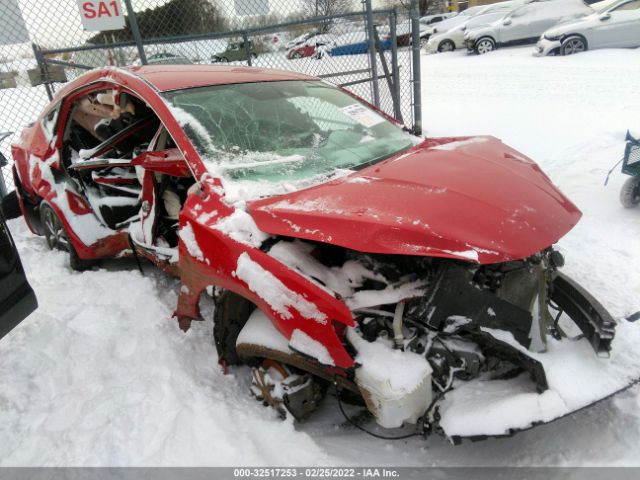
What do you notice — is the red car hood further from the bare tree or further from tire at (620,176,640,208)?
the bare tree

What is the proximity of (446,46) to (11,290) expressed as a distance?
18.8 m

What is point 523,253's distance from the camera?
6.11 ft

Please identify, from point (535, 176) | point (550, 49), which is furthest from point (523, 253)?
point (550, 49)

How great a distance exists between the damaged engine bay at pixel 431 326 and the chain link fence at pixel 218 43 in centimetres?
395

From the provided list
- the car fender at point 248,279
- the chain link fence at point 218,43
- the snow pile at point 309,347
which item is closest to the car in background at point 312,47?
the chain link fence at point 218,43

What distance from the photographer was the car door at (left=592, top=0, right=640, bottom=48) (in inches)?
453

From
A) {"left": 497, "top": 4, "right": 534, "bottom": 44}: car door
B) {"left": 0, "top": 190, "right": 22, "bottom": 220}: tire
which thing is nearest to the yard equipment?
{"left": 0, "top": 190, "right": 22, "bottom": 220}: tire

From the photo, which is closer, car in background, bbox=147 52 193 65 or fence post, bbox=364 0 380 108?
fence post, bbox=364 0 380 108

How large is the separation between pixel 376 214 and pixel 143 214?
6.37 feet

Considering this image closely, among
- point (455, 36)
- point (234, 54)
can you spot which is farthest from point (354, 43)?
point (455, 36)

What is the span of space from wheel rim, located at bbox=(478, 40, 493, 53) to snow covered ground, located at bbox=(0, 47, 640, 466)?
43.3ft

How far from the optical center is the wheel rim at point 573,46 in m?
12.3

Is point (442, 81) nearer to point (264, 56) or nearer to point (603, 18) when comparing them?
point (603, 18)

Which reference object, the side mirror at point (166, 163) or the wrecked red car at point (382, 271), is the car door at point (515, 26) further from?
the side mirror at point (166, 163)
